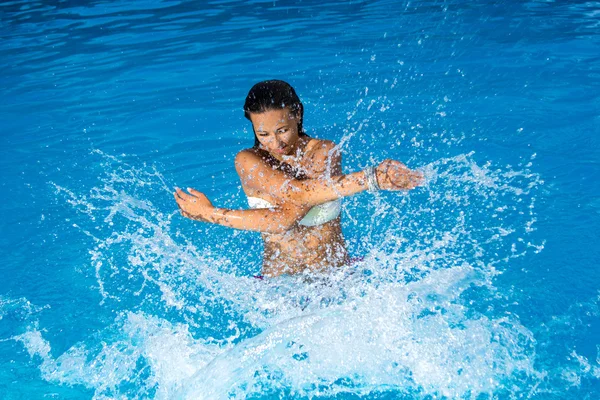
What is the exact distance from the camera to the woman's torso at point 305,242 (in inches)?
126

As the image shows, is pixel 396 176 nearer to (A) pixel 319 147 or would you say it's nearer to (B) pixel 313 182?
(B) pixel 313 182

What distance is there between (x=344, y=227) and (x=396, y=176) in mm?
1944

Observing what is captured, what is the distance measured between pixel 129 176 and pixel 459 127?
109 inches

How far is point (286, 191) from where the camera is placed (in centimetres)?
296

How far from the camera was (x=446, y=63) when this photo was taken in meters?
7.23

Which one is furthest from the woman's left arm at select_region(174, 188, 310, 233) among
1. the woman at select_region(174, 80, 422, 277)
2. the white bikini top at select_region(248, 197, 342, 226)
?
the white bikini top at select_region(248, 197, 342, 226)

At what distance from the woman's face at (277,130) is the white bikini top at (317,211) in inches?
9.8

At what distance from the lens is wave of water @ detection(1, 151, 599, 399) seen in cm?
308

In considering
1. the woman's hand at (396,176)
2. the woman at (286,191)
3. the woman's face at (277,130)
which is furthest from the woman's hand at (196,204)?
the woman's hand at (396,176)

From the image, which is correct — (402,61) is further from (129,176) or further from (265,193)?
(265,193)

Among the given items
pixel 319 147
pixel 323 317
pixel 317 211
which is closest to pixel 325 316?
pixel 323 317

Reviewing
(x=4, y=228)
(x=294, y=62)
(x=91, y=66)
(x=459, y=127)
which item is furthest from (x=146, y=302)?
(x=91, y=66)

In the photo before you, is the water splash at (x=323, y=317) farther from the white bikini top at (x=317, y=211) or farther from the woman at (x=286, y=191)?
the white bikini top at (x=317, y=211)

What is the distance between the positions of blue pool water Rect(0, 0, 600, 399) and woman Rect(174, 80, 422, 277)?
0.17m
